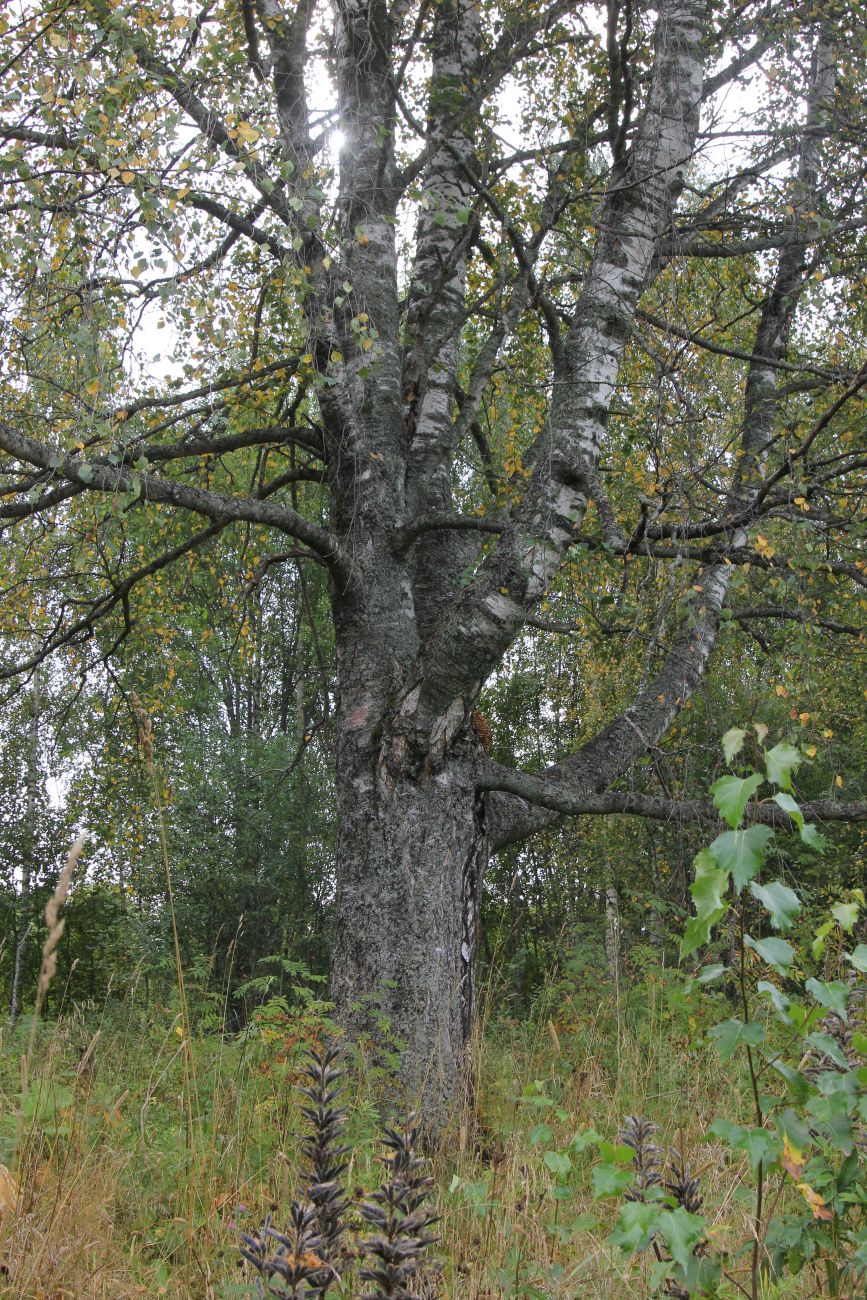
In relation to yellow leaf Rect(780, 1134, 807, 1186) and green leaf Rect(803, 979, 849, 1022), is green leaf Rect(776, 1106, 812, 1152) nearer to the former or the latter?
yellow leaf Rect(780, 1134, 807, 1186)

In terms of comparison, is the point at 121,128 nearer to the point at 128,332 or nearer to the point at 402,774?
the point at 128,332

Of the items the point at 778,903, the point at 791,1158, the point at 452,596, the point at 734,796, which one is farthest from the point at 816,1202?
the point at 452,596

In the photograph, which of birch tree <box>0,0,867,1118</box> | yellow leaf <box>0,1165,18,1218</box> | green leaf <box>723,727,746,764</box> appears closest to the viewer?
green leaf <box>723,727,746,764</box>

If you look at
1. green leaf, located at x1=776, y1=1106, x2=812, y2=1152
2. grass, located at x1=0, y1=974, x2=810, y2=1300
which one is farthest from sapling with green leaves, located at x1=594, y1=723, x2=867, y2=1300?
grass, located at x1=0, y1=974, x2=810, y2=1300

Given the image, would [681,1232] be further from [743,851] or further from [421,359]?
[421,359]

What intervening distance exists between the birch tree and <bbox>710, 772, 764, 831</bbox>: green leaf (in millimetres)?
2454

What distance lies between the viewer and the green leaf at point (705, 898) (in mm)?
1652

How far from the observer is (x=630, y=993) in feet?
19.2

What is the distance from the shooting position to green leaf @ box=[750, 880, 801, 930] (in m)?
1.60

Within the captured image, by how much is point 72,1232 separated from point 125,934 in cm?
1098

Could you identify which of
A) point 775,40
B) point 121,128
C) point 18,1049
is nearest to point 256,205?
point 121,128

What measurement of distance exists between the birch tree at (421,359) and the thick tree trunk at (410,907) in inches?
0.5

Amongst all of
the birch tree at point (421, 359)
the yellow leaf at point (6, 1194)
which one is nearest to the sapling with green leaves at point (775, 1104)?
the yellow leaf at point (6, 1194)

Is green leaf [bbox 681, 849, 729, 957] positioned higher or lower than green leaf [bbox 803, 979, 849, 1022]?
higher
